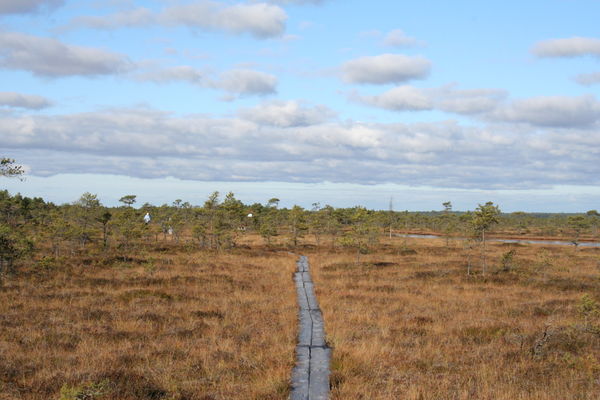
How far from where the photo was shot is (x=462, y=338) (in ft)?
A: 45.6

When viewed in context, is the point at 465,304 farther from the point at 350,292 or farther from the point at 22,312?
the point at 22,312

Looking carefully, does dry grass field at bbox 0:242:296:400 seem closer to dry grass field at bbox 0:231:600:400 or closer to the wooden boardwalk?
dry grass field at bbox 0:231:600:400

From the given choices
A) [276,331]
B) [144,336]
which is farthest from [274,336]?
[144,336]

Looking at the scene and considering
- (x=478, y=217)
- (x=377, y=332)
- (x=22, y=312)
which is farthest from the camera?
(x=478, y=217)

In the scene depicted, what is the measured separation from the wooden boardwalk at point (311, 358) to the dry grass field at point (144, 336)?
1.03 ft

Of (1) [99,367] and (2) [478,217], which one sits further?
(2) [478,217]

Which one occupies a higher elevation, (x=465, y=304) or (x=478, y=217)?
(x=478, y=217)

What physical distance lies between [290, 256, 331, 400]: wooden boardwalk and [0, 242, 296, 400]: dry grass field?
1.03 feet

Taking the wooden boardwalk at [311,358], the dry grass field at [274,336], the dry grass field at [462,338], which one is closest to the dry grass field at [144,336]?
the dry grass field at [274,336]

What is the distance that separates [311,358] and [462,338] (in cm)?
563

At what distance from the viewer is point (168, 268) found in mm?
30672

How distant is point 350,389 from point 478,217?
2240 cm

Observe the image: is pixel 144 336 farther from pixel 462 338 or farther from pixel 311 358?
pixel 462 338

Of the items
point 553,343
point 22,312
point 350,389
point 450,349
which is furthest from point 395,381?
point 22,312
